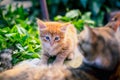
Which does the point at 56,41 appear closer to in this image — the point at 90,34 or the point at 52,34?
the point at 52,34

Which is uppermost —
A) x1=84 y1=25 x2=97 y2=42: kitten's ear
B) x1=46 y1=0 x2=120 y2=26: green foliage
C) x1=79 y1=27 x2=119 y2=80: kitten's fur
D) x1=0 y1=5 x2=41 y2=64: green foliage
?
x1=84 y1=25 x2=97 y2=42: kitten's ear

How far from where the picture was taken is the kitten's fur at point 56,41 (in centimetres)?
456

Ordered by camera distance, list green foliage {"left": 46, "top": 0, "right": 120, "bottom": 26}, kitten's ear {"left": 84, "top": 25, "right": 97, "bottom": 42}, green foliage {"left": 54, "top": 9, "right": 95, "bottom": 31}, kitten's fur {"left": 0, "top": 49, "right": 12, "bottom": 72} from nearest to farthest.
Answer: kitten's ear {"left": 84, "top": 25, "right": 97, "bottom": 42}
kitten's fur {"left": 0, "top": 49, "right": 12, "bottom": 72}
green foliage {"left": 54, "top": 9, "right": 95, "bottom": 31}
green foliage {"left": 46, "top": 0, "right": 120, "bottom": 26}

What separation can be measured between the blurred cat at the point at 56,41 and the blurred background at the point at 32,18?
0.19m

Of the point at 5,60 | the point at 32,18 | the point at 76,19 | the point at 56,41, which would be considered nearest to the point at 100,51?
the point at 5,60

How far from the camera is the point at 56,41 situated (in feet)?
15.2

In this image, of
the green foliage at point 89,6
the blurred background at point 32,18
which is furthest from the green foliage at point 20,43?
the green foliage at point 89,6

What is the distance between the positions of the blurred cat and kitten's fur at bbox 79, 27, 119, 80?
2.46 m

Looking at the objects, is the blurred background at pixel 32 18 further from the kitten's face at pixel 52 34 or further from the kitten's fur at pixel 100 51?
the kitten's fur at pixel 100 51

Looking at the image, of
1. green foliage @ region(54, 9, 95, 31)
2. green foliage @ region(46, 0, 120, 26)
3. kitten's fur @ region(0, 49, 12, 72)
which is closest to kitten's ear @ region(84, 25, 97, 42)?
kitten's fur @ region(0, 49, 12, 72)

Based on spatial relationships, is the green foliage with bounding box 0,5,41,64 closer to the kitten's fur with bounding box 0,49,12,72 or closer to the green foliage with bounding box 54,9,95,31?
the kitten's fur with bounding box 0,49,12,72

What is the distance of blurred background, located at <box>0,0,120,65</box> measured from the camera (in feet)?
15.6

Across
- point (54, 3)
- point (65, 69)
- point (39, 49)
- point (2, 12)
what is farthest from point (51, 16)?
point (65, 69)

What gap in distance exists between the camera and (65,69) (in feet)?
6.97
